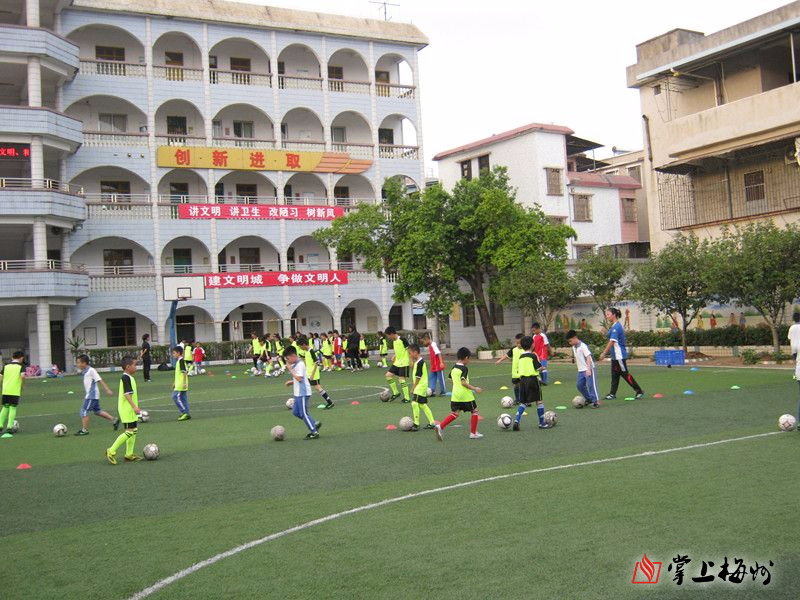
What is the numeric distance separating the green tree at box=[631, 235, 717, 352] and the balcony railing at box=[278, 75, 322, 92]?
27.8 metres

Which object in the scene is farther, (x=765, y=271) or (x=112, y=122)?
(x=112, y=122)

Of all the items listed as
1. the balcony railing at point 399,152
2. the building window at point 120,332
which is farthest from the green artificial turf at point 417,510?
the balcony railing at point 399,152

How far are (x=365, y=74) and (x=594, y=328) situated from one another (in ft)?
82.3

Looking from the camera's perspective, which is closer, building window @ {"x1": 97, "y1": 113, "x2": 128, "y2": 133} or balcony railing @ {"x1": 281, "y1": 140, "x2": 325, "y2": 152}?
building window @ {"x1": 97, "y1": 113, "x2": 128, "y2": 133}

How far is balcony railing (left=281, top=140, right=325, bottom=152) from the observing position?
48.8 meters

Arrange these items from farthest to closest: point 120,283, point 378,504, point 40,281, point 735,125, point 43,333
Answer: point 120,283, point 43,333, point 40,281, point 735,125, point 378,504

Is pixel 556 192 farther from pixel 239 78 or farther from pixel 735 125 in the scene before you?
pixel 239 78

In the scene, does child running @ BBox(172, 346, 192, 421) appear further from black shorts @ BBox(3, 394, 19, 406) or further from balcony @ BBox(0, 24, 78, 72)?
balcony @ BBox(0, 24, 78, 72)

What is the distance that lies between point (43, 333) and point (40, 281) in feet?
8.95

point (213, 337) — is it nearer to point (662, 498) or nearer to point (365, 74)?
point (365, 74)

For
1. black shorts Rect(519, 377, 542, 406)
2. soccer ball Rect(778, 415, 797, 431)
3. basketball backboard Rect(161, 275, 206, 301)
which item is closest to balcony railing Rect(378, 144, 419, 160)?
basketball backboard Rect(161, 275, 206, 301)

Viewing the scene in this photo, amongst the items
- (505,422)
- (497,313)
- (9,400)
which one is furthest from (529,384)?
(497,313)

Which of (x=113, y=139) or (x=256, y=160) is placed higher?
(x=113, y=139)

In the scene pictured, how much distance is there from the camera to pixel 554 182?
48.8 m
